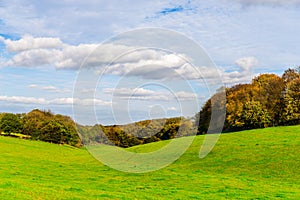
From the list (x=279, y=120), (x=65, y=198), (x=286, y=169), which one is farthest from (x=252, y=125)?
(x=65, y=198)

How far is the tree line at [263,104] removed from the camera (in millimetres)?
74812

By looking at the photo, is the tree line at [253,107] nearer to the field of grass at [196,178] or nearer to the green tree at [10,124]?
the field of grass at [196,178]

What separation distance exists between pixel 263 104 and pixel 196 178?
53192mm

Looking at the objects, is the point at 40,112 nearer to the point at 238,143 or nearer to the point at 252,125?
the point at 252,125

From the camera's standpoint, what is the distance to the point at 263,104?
3044 inches

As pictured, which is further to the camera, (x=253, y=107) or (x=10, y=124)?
(x=10, y=124)

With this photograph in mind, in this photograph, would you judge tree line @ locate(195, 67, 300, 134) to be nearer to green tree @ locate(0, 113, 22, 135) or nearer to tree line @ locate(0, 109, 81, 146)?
tree line @ locate(0, 109, 81, 146)

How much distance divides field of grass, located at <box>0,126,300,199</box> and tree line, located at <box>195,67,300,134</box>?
30.2 metres

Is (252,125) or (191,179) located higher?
(252,125)

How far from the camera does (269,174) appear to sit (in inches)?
1164

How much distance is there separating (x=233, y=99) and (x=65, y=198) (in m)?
70.0

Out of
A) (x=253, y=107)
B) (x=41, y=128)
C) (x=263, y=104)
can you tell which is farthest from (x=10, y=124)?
(x=263, y=104)

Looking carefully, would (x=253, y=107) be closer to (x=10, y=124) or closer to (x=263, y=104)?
(x=263, y=104)

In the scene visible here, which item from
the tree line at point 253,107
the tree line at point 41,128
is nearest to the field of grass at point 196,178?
the tree line at point 253,107
